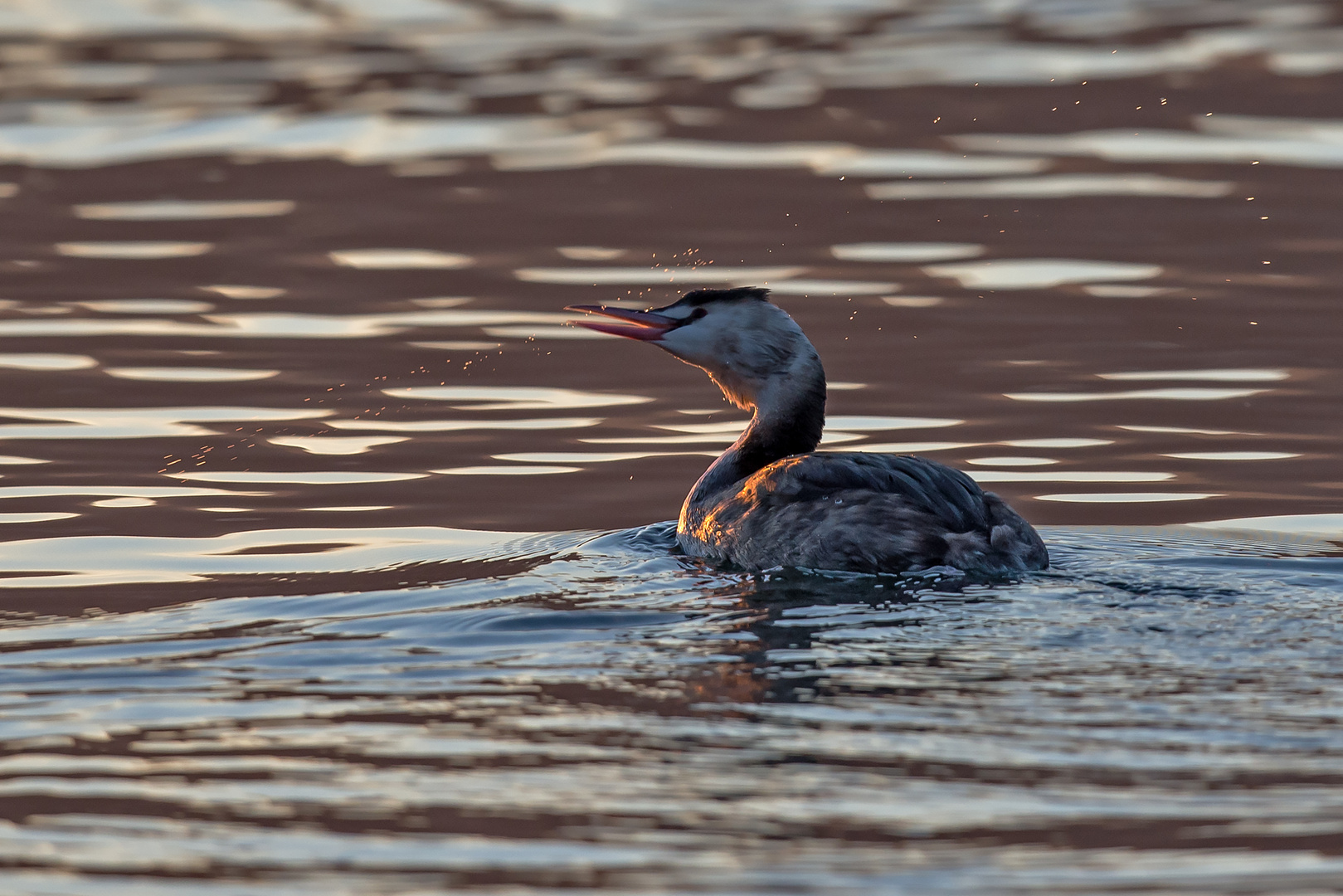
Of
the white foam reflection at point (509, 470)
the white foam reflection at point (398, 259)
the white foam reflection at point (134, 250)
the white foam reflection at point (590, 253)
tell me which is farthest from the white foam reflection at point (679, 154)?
the white foam reflection at point (509, 470)

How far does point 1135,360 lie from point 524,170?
662 cm

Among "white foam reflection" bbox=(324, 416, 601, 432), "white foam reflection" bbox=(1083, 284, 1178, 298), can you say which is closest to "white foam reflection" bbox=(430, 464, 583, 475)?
"white foam reflection" bbox=(324, 416, 601, 432)

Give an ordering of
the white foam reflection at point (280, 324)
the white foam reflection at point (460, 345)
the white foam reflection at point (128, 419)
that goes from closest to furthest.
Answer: the white foam reflection at point (128, 419) < the white foam reflection at point (460, 345) < the white foam reflection at point (280, 324)

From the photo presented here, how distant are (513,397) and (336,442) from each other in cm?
129

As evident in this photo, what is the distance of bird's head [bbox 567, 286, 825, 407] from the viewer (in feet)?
29.8

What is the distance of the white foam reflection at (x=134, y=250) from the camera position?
1444 cm

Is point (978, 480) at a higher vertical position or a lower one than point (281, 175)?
lower

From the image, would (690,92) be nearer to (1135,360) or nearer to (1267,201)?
(1267,201)

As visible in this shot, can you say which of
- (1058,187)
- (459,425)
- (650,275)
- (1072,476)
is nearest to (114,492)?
(459,425)

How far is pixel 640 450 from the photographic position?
10383 mm

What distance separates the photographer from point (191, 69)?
21.4 m

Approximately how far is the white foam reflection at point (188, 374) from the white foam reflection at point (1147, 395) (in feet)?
13.9

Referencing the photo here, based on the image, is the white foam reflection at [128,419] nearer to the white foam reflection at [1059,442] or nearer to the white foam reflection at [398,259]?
the white foam reflection at [398,259]

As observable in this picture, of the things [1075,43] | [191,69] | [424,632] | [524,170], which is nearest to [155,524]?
[424,632]
